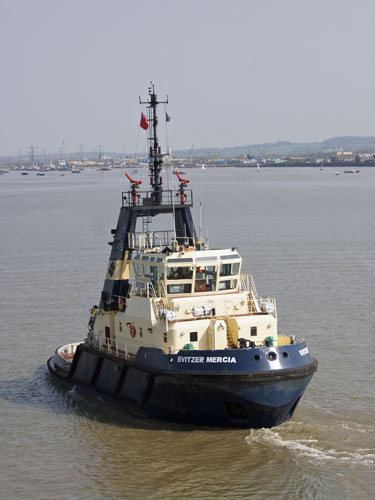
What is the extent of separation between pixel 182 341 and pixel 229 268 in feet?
9.60

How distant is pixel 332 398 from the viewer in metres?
24.3

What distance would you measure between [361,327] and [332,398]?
786cm

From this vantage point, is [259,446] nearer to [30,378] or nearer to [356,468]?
[356,468]

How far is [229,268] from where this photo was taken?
23969mm

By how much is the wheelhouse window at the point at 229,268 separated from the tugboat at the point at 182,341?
28mm

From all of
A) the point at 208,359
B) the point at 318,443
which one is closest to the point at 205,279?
the point at 208,359

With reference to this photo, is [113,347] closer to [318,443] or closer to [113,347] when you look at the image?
[113,347]

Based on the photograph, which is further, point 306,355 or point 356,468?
point 306,355

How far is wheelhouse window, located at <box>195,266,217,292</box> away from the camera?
23.6 m

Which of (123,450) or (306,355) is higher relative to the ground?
(306,355)

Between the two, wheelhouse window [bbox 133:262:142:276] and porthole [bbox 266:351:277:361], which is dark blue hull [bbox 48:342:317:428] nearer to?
porthole [bbox 266:351:277:361]

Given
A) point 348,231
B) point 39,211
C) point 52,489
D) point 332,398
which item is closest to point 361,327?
point 332,398

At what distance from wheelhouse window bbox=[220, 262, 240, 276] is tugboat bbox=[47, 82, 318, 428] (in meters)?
0.03

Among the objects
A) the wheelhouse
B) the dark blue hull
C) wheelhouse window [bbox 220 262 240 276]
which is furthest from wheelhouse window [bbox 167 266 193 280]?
the dark blue hull
